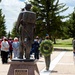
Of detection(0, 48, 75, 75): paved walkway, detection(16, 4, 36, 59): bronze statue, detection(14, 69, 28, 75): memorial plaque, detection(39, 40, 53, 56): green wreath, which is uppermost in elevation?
detection(16, 4, 36, 59): bronze statue

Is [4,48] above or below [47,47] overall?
below

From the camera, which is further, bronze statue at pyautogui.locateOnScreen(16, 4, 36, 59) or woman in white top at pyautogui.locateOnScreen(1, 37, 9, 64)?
woman in white top at pyautogui.locateOnScreen(1, 37, 9, 64)

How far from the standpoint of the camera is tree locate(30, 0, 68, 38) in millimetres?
48812

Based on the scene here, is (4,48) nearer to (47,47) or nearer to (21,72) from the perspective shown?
(47,47)

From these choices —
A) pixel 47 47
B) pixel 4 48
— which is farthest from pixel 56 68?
pixel 4 48

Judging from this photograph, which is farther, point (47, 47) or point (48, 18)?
point (48, 18)

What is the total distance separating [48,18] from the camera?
4856 centimetres

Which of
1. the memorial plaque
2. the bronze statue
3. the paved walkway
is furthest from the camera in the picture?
the paved walkway

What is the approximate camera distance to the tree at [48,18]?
48.8 m

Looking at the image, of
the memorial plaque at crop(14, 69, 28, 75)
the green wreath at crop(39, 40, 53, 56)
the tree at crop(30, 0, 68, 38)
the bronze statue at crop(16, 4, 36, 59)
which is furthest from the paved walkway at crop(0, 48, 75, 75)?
the tree at crop(30, 0, 68, 38)

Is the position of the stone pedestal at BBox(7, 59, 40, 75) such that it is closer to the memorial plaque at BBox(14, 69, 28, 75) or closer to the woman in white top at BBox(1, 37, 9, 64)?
the memorial plaque at BBox(14, 69, 28, 75)

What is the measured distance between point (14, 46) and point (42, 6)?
99.0 ft

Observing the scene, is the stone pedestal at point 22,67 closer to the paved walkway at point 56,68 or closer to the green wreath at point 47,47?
the paved walkway at point 56,68

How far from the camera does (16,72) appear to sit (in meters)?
10.9
